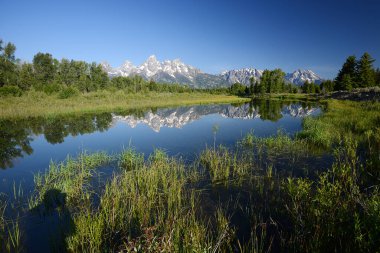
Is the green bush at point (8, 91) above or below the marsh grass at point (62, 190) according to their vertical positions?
above

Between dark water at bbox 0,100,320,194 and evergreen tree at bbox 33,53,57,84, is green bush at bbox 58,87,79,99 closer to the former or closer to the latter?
dark water at bbox 0,100,320,194

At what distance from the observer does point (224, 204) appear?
8641mm

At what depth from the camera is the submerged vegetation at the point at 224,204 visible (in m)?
5.20

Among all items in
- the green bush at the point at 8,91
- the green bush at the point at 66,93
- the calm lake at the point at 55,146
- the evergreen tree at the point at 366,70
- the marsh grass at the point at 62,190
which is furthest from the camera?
the evergreen tree at the point at 366,70

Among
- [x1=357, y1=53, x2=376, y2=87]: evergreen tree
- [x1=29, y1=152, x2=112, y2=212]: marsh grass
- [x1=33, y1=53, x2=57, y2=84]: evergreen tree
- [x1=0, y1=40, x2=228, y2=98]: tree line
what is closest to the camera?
[x1=29, y1=152, x2=112, y2=212]: marsh grass

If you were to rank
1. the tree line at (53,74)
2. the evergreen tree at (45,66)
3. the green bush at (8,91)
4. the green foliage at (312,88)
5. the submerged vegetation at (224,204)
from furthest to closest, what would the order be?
1. the green foliage at (312,88)
2. the evergreen tree at (45,66)
3. the tree line at (53,74)
4. the green bush at (8,91)
5. the submerged vegetation at (224,204)

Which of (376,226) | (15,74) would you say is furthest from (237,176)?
(15,74)

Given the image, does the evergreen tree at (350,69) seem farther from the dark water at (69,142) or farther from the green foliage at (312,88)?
the dark water at (69,142)

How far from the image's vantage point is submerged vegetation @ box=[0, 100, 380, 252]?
5.20 meters

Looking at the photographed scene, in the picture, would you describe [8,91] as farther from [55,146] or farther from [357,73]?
[357,73]

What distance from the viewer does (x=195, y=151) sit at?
53.7ft

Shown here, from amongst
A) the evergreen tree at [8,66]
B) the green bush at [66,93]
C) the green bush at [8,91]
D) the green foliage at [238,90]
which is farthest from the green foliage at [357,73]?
the evergreen tree at [8,66]

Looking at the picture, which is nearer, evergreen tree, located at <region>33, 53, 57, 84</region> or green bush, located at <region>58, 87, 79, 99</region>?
green bush, located at <region>58, 87, 79, 99</region>

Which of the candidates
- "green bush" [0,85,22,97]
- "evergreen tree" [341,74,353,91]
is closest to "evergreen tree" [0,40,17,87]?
"green bush" [0,85,22,97]
